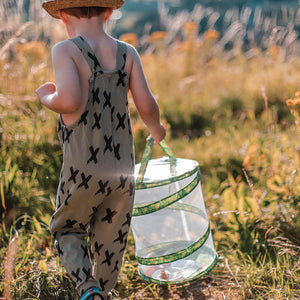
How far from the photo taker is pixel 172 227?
260 cm

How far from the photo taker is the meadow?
2309mm

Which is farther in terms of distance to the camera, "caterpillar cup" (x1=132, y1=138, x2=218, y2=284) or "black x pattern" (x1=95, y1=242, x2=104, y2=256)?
"caterpillar cup" (x1=132, y1=138, x2=218, y2=284)

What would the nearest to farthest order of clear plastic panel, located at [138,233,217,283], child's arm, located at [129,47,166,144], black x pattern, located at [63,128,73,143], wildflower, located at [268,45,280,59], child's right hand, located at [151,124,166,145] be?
black x pattern, located at [63,128,73,143] < child's arm, located at [129,47,166,144] < child's right hand, located at [151,124,166,145] < clear plastic panel, located at [138,233,217,283] < wildflower, located at [268,45,280,59]

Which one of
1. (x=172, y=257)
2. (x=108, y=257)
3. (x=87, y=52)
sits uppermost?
(x=87, y=52)

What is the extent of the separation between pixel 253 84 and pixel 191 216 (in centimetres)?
393

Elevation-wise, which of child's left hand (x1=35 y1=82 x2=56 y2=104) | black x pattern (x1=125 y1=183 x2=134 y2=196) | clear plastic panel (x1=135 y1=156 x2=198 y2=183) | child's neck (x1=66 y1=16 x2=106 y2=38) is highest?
child's neck (x1=66 y1=16 x2=106 y2=38)

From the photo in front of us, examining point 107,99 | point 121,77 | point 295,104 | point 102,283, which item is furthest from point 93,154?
point 295,104

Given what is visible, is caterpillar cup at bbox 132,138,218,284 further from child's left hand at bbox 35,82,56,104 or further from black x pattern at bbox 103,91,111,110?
child's left hand at bbox 35,82,56,104

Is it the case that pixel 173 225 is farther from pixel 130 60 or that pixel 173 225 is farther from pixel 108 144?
pixel 130 60

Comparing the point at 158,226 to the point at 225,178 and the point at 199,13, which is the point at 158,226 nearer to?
the point at 225,178

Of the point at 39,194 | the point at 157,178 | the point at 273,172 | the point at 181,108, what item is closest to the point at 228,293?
the point at 157,178

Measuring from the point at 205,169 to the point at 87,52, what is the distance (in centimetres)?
242

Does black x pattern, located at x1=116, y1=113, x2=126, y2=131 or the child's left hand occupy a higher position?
the child's left hand

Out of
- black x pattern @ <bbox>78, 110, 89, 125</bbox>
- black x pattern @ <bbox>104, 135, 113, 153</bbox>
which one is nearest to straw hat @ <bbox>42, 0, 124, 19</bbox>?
black x pattern @ <bbox>78, 110, 89, 125</bbox>
